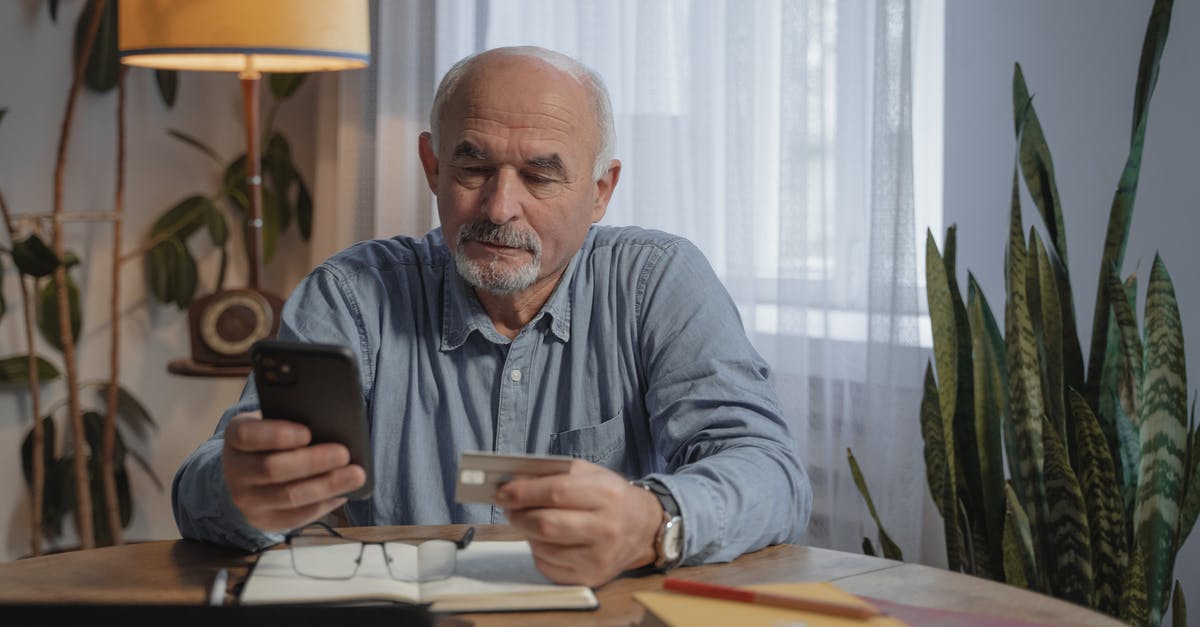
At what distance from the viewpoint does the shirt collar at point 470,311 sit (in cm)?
160

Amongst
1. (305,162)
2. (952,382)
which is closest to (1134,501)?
(952,382)

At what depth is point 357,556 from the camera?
1.11 metres

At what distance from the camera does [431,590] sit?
102cm

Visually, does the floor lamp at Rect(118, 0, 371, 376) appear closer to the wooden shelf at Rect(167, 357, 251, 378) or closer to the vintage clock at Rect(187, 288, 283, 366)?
the vintage clock at Rect(187, 288, 283, 366)

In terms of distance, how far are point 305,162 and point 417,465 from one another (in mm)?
2484

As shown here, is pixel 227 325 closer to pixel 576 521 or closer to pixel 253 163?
pixel 253 163

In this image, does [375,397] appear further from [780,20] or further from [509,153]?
[780,20]

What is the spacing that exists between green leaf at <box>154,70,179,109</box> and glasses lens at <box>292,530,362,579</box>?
2638mm

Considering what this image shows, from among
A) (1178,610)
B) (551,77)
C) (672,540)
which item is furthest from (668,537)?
(1178,610)

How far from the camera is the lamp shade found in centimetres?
259

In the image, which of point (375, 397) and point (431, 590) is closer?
point (431, 590)

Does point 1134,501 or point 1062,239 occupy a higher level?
point 1062,239

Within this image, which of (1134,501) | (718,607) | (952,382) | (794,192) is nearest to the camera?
(718,607)

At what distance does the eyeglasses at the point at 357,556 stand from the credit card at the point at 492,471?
3.9 inches
